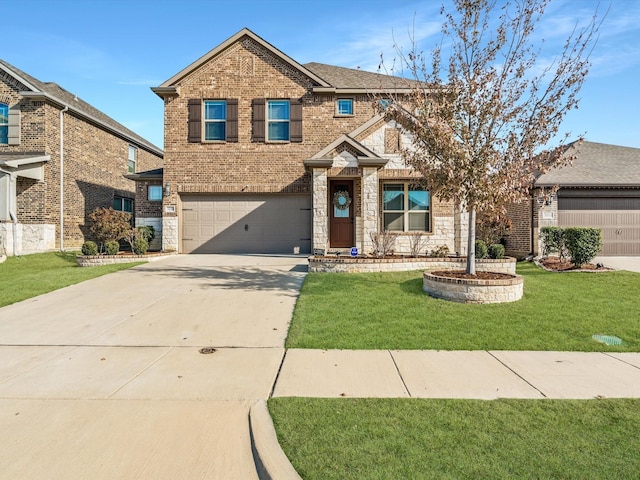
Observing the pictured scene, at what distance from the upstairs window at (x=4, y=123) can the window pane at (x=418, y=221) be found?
18.1 meters

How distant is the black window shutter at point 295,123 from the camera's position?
48.9 feet

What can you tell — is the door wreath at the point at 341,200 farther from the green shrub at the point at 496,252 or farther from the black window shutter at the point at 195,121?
the black window shutter at the point at 195,121

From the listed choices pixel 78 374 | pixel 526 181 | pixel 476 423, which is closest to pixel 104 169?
pixel 78 374

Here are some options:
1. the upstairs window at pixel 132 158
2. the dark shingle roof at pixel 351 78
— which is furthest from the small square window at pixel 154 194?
the dark shingle roof at pixel 351 78

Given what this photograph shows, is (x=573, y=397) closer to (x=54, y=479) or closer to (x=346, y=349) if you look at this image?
(x=346, y=349)

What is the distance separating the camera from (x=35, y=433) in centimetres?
293

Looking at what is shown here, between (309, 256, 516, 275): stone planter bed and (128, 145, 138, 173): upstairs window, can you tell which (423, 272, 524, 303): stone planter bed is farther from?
(128, 145, 138, 173): upstairs window

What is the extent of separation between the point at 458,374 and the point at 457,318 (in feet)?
7.57

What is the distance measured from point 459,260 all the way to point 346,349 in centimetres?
690

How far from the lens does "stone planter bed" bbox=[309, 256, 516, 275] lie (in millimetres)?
9992

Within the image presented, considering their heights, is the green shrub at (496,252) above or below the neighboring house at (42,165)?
below

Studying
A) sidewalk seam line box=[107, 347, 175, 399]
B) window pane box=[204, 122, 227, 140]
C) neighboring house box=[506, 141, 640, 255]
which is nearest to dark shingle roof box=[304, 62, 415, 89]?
window pane box=[204, 122, 227, 140]

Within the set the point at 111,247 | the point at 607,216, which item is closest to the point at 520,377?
the point at 111,247

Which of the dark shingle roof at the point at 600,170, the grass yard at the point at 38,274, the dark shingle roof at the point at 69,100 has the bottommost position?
the grass yard at the point at 38,274
